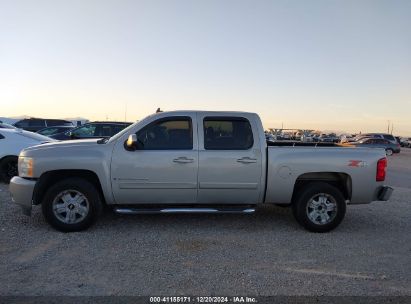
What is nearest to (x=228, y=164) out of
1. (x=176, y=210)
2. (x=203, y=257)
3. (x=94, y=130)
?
(x=176, y=210)

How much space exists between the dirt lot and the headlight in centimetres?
83

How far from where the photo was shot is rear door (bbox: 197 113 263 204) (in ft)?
20.4

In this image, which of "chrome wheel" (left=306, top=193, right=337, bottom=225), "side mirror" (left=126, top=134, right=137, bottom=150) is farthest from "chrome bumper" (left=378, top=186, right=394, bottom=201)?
"side mirror" (left=126, top=134, right=137, bottom=150)

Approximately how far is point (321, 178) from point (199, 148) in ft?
6.71

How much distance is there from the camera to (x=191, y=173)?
6.19 meters

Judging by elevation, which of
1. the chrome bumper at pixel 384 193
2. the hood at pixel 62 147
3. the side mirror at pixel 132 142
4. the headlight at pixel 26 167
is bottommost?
the chrome bumper at pixel 384 193

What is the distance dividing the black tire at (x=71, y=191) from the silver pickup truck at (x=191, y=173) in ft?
0.05

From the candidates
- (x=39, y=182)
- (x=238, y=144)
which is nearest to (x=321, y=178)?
(x=238, y=144)


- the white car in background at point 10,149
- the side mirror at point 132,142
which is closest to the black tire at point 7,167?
the white car in background at point 10,149

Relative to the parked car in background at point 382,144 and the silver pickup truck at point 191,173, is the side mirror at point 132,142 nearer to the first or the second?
the silver pickup truck at point 191,173

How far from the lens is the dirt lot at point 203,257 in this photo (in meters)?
4.27

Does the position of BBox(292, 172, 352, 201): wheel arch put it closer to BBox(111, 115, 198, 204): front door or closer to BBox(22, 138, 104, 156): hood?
BBox(111, 115, 198, 204): front door

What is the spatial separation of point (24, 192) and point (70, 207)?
70cm

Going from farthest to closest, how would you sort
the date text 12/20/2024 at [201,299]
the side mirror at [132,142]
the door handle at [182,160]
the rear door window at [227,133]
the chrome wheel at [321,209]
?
the chrome wheel at [321,209], the rear door window at [227,133], the door handle at [182,160], the side mirror at [132,142], the date text 12/20/2024 at [201,299]
